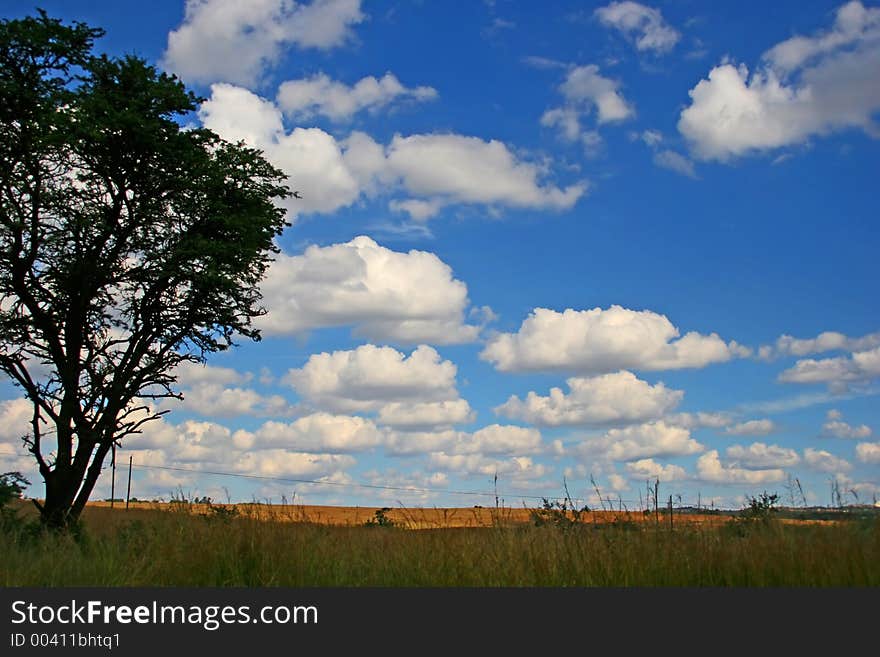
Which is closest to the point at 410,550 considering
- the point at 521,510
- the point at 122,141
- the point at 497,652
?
the point at 521,510

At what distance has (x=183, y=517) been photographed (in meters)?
13.0

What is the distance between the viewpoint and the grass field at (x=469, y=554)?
9.39 metres

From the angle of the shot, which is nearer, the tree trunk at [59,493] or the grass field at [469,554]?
the grass field at [469,554]

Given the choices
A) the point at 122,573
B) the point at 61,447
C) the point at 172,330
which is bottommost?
the point at 122,573

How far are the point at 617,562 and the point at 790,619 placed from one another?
2.28 m

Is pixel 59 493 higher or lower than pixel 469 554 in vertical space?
higher

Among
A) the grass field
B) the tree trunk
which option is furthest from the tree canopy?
the grass field

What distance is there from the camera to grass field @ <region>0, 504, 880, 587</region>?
370 inches

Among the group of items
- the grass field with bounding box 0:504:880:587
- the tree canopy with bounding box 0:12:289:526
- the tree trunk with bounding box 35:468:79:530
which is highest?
the tree canopy with bounding box 0:12:289:526

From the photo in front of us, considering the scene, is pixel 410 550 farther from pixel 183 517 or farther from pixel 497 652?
pixel 497 652

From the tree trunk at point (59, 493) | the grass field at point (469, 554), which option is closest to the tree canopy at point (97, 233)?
the tree trunk at point (59, 493)

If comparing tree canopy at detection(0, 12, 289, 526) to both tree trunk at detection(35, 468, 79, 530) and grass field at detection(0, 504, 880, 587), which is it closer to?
tree trunk at detection(35, 468, 79, 530)

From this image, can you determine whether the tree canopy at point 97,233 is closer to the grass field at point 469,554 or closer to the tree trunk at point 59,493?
the tree trunk at point 59,493

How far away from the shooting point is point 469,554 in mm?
11148
